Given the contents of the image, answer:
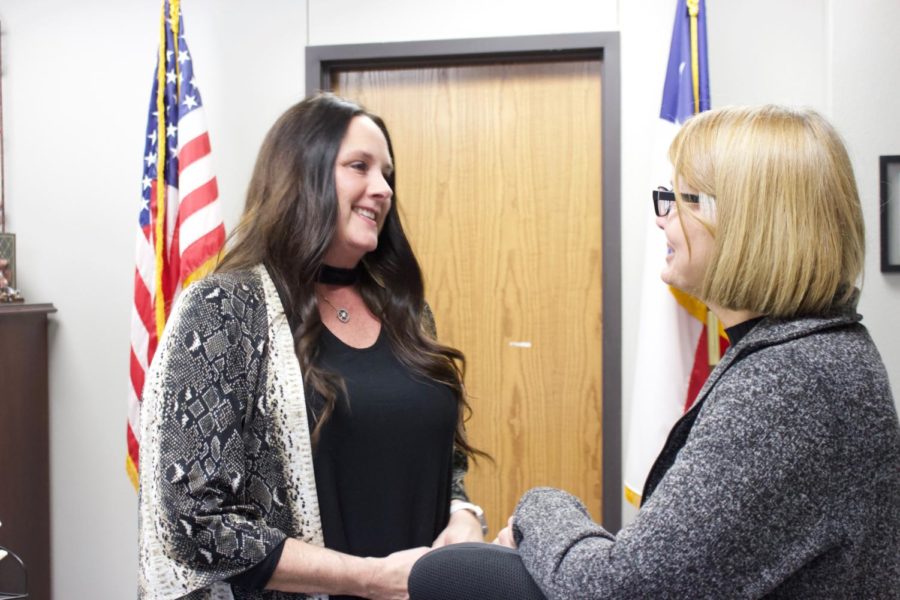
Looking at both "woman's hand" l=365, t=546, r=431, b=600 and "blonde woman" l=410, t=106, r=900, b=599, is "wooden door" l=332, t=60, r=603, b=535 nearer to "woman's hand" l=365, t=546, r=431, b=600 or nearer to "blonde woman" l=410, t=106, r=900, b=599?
"woman's hand" l=365, t=546, r=431, b=600

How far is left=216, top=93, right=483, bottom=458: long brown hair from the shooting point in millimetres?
1312

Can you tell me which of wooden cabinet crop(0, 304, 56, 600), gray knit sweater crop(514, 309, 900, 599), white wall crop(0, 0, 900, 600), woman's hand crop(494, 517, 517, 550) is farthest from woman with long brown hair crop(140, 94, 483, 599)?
wooden cabinet crop(0, 304, 56, 600)

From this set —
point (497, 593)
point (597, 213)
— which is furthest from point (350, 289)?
point (597, 213)

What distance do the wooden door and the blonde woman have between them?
1.80m

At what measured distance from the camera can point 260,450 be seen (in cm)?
122

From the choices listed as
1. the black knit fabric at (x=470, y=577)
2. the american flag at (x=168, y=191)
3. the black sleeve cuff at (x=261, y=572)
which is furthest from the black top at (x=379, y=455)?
the american flag at (x=168, y=191)

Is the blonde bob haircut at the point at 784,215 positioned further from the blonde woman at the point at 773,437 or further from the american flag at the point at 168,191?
the american flag at the point at 168,191

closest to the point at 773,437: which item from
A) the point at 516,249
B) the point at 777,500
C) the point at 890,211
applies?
the point at 777,500

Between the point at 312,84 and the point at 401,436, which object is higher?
the point at 312,84

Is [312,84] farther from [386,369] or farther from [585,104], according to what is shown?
[386,369]

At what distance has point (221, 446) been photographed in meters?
1.15

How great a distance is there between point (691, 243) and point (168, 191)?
6.48 ft

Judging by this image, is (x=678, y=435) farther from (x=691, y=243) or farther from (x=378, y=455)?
(x=378, y=455)

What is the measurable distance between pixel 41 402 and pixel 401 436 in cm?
203
